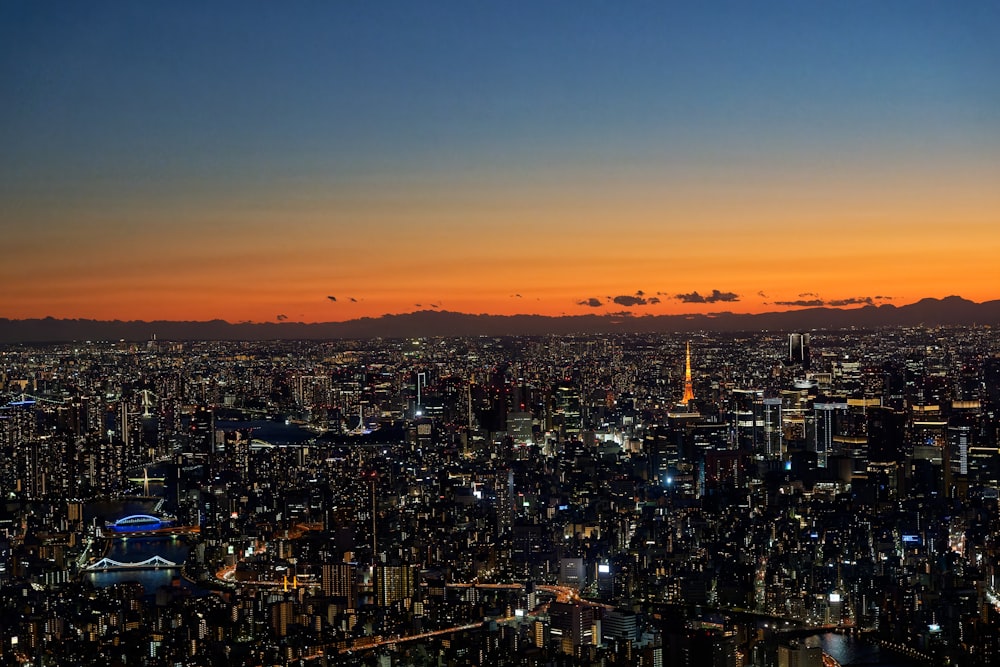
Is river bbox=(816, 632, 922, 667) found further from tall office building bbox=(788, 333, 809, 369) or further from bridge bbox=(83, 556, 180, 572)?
bridge bbox=(83, 556, 180, 572)

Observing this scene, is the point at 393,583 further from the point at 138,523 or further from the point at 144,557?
the point at 138,523

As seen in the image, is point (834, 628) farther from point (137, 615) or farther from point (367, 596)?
point (137, 615)

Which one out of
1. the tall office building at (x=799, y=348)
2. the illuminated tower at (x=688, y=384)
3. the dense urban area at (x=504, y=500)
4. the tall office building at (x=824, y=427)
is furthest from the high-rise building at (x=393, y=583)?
the tall office building at (x=824, y=427)

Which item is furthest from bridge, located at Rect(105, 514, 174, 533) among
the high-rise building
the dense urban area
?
the high-rise building

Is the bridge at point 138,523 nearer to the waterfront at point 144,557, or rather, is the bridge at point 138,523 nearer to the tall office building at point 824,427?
the waterfront at point 144,557

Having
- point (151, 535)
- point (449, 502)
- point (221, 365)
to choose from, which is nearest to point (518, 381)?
point (449, 502)

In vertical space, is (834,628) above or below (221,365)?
below
